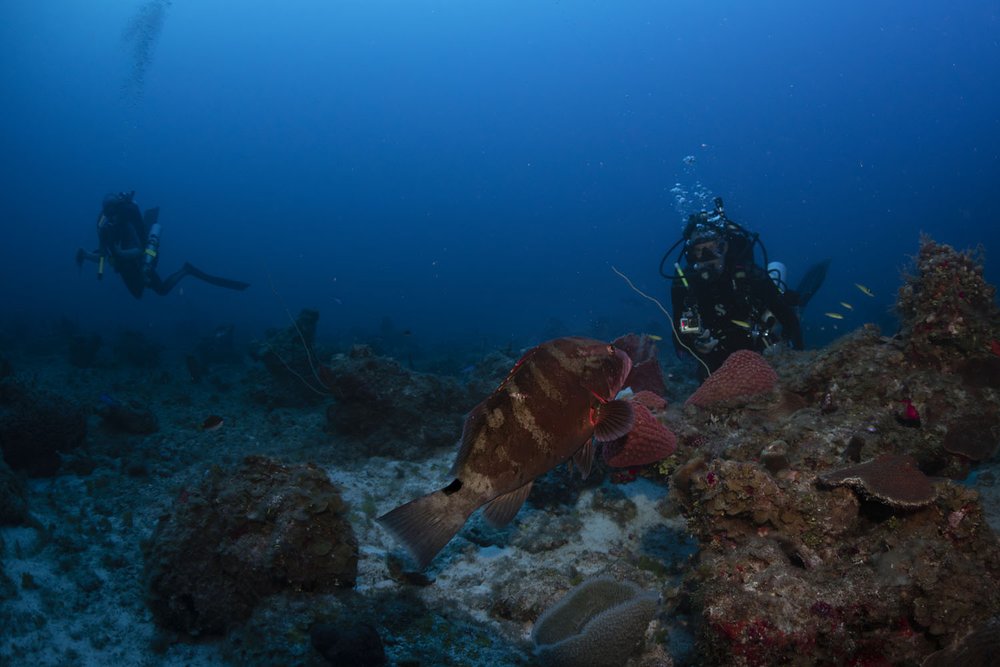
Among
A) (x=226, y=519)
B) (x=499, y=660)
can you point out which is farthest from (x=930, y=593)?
(x=226, y=519)

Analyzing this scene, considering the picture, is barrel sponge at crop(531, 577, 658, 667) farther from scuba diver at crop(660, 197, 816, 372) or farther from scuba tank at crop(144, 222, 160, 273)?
scuba tank at crop(144, 222, 160, 273)

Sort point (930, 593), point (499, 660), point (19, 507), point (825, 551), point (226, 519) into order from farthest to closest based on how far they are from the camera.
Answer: point (19, 507) < point (226, 519) < point (499, 660) < point (825, 551) < point (930, 593)

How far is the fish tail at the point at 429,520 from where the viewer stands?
6.86ft

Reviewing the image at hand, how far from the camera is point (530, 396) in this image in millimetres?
2350

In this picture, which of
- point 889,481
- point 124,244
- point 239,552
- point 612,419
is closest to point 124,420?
point 239,552

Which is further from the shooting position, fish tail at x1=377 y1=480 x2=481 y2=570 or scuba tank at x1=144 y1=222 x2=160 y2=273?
scuba tank at x1=144 y1=222 x2=160 y2=273

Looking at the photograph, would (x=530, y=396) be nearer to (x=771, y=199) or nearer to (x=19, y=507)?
(x=19, y=507)

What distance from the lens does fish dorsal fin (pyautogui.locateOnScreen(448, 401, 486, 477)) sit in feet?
7.30

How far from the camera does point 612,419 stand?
2463 millimetres

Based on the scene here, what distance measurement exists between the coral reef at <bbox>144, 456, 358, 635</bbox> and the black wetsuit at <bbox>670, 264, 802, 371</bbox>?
6005 mm

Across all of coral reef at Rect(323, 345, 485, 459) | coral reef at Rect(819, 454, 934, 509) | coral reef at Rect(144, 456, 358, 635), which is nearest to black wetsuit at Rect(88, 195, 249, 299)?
coral reef at Rect(323, 345, 485, 459)

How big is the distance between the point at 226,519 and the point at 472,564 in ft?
7.16

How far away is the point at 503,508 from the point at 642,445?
197cm

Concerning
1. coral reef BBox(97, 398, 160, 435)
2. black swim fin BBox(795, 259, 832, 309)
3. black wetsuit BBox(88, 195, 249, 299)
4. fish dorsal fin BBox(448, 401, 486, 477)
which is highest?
black swim fin BBox(795, 259, 832, 309)
